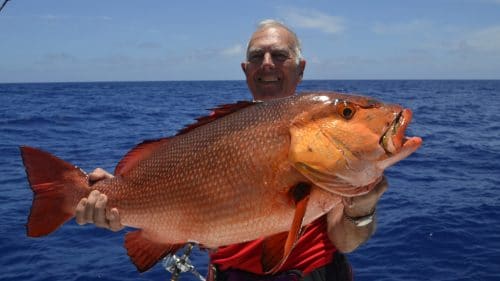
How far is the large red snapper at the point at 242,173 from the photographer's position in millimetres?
2242

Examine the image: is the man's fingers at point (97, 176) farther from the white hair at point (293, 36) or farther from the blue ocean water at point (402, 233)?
the blue ocean water at point (402, 233)

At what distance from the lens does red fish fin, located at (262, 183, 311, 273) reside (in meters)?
2.20

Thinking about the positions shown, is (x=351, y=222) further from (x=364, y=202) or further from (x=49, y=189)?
(x=49, y=189)

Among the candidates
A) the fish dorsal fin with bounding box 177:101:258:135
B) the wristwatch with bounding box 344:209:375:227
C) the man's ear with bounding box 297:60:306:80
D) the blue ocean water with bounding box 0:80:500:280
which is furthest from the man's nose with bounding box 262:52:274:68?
the blue ocean water with bounding box 0:80:500:280

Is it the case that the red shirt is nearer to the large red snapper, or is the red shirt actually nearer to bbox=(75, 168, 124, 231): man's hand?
the large red snapper

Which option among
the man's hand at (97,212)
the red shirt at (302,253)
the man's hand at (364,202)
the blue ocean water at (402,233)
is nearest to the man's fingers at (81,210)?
the man's hand at (97,212)

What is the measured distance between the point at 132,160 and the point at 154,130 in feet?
67.3

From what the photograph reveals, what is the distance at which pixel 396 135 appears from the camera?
2.20 meters

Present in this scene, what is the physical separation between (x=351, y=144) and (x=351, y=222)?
86 cm

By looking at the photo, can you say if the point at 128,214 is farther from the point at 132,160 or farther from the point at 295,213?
the point at 295,213

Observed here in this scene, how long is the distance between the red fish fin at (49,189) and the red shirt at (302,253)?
41.7 inches

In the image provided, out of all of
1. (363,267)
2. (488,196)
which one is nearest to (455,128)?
(488,196)

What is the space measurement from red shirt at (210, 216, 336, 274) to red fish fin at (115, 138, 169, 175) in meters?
0.89

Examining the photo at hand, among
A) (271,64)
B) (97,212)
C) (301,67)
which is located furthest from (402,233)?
(97,212)
